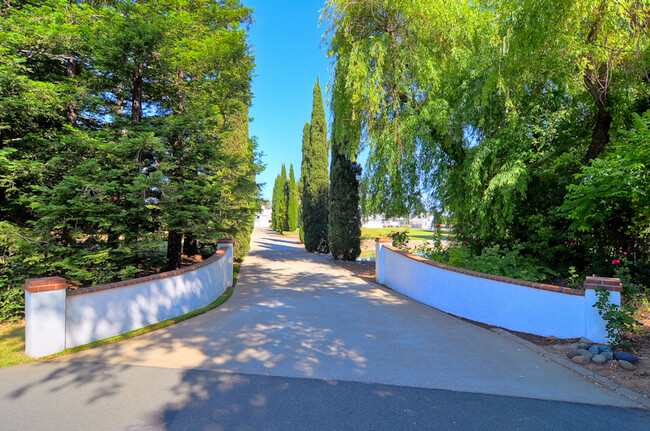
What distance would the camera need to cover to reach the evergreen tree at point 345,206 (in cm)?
1392

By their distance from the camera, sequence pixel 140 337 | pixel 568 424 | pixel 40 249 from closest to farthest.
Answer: pixel 568 424 → pixel 140 337 → pixel 40 249

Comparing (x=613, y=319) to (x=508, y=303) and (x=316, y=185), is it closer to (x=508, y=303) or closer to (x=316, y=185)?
(x=508, y=303)

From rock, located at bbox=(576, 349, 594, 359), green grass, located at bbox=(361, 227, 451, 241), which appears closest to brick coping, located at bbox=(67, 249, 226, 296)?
rock, located at bbox=(576, 349, 594, 359)

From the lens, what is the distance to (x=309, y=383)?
10.8 ft

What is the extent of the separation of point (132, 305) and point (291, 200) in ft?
105

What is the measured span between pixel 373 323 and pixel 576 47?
20.7 feet

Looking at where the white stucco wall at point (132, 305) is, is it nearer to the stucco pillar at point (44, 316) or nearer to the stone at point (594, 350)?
the stucco pillar at point (44, 316)

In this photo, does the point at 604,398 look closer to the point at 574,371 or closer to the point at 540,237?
the point at 574,371

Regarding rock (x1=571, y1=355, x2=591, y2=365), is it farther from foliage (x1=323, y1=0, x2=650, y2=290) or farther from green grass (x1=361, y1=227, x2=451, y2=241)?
green grass (x1=361, y1=227, x2=451, y2=241)

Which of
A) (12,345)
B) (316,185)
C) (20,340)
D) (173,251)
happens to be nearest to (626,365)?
(12,345)

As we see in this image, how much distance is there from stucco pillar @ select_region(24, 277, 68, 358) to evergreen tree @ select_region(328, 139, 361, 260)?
10.8m

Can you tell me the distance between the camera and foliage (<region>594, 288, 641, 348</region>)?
12.9ft

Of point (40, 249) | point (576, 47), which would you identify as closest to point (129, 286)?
point (40, 249)

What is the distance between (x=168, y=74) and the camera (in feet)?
26.4
